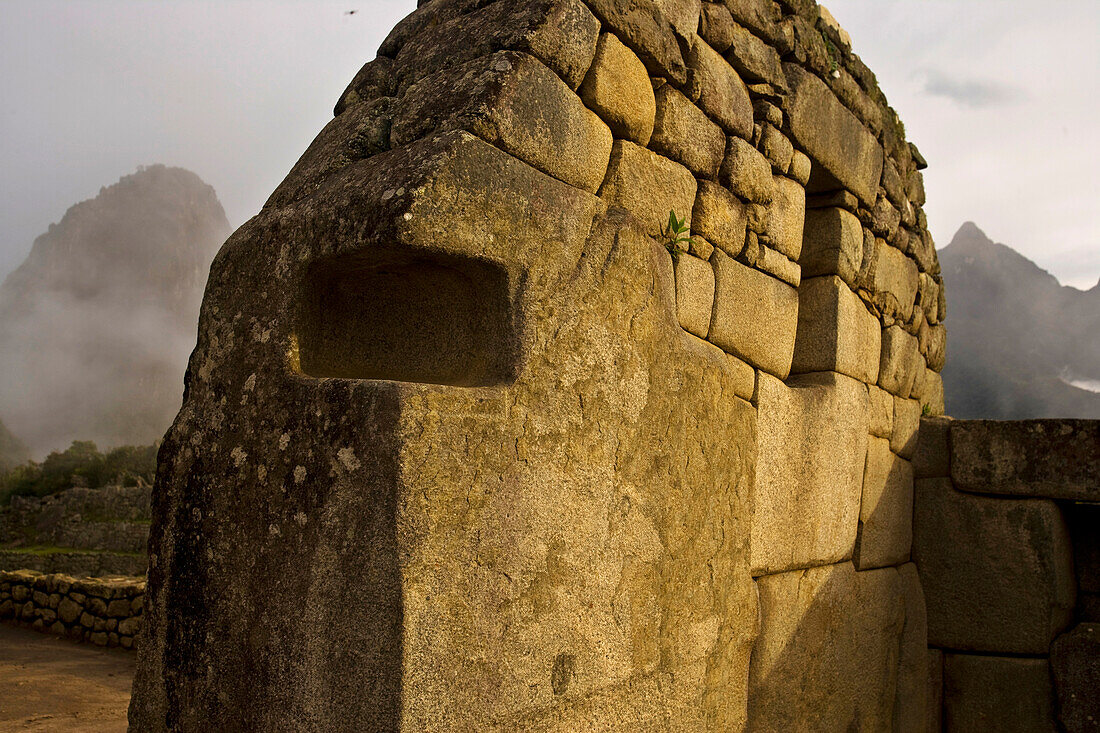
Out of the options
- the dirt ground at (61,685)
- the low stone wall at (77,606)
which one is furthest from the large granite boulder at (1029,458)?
the low stone wall at (77,606)

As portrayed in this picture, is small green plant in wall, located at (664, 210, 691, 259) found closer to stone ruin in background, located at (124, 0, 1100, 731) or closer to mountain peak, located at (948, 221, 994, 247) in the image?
stone ruin in background, located at (124, 0, 1100, 731)

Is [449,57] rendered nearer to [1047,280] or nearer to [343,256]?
[343,256]

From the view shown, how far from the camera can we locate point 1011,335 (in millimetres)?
22078

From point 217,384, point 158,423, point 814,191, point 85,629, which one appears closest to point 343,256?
point 217,384

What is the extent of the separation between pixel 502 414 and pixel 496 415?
2cm

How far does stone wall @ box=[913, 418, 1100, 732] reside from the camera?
357 cm

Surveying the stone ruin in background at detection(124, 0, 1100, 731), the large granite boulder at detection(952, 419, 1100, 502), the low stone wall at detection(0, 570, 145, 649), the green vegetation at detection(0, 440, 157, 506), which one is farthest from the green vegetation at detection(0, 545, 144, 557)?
the stone ruin in background at detection(124, 0, 1100, 731)

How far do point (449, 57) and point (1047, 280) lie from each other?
28.5m

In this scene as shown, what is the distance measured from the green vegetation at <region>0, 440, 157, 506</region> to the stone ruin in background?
17.6 m

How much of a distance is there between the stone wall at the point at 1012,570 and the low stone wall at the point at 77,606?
7.85m

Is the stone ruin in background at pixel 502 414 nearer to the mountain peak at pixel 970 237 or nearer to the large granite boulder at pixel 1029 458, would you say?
the large granite boulder at pixel 1029 458

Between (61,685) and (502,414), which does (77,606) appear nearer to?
(61,685)

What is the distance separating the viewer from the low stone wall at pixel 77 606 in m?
8.46

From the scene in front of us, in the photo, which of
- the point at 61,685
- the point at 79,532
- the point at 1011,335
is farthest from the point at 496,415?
the point at 1011,335
